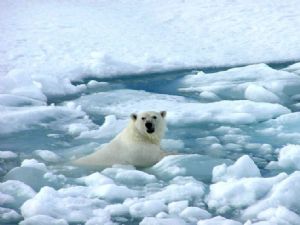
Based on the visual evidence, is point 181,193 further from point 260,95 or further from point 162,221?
point 260,95

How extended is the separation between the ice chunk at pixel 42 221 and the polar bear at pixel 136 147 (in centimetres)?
126

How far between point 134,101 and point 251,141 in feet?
5.54

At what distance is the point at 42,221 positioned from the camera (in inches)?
157

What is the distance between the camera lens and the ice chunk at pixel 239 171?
4766 millimetres

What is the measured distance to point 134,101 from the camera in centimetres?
718

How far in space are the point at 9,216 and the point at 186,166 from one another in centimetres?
141

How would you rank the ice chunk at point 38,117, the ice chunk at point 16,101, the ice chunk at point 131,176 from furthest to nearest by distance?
the ice chunk at point 16,101, the ice chunk at point 38,117, the ice chunk at point 131,176

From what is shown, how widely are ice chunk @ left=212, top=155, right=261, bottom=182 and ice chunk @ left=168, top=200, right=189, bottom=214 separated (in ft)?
1.98

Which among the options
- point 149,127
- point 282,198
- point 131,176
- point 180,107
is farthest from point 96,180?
point 180,107

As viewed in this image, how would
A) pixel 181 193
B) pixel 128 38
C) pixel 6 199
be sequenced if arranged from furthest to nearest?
1. pixel 128 38
2. pixel 181 193
3. pixel 6 199

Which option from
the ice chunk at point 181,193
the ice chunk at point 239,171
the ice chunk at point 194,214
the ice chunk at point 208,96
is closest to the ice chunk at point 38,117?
the ice chunk at point 208,96

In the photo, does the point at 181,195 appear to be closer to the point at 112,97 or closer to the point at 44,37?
the point at 112,97

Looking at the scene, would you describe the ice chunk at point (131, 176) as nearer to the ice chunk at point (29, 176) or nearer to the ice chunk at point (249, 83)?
the ice chunk at point (29, 176)

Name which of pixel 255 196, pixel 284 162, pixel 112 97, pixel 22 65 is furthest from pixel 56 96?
pixel 255 196
